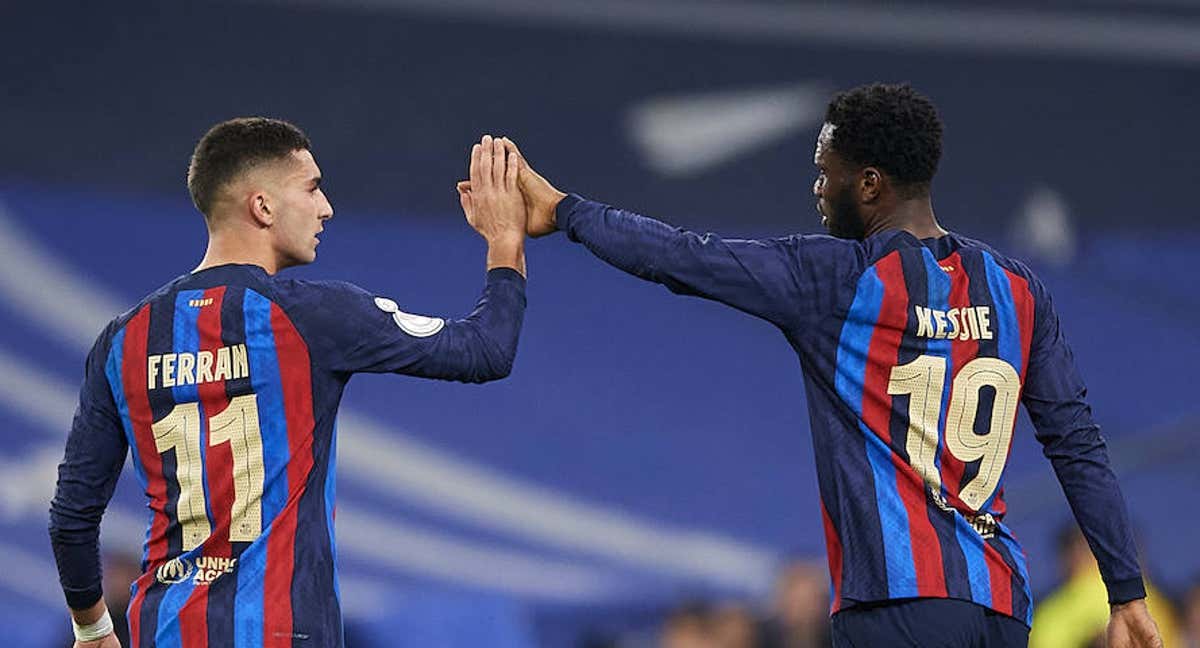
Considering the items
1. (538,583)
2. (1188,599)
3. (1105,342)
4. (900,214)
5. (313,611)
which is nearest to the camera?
(313,611)

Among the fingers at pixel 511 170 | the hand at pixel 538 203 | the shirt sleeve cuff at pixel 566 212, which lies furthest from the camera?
the fingers at pixel 511 170

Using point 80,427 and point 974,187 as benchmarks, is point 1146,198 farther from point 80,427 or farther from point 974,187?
point 80,427

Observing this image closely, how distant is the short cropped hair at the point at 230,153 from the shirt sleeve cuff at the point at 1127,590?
2122 millimetres

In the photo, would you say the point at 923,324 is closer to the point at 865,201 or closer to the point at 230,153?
the point at 865,201

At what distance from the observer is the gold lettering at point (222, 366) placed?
3.76m

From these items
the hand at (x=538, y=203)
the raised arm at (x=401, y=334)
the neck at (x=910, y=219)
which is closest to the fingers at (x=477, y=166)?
the hand at (x=538, y=203)

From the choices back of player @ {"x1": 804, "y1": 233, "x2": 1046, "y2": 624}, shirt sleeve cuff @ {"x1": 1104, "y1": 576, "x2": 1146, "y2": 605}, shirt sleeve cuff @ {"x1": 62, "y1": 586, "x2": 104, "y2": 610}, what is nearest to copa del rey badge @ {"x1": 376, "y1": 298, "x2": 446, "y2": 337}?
back of player @ {"x1": 804, "y1": 233, "x2": 1046, "y2": 624}

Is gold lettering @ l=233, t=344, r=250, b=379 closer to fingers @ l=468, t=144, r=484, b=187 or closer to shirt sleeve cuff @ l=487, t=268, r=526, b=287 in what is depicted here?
shirt sleeve cuff @ l=487, t=268, r=526, b=287

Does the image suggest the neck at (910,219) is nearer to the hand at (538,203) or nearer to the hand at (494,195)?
the hand at (538,203)

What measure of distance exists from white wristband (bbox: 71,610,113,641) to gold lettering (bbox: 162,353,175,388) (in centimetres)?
72

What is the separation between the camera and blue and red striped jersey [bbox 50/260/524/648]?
12.2ft

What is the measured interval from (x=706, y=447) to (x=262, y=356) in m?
6.68

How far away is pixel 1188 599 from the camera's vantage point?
852cm

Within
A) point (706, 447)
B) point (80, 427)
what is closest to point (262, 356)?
point (80, 427)
